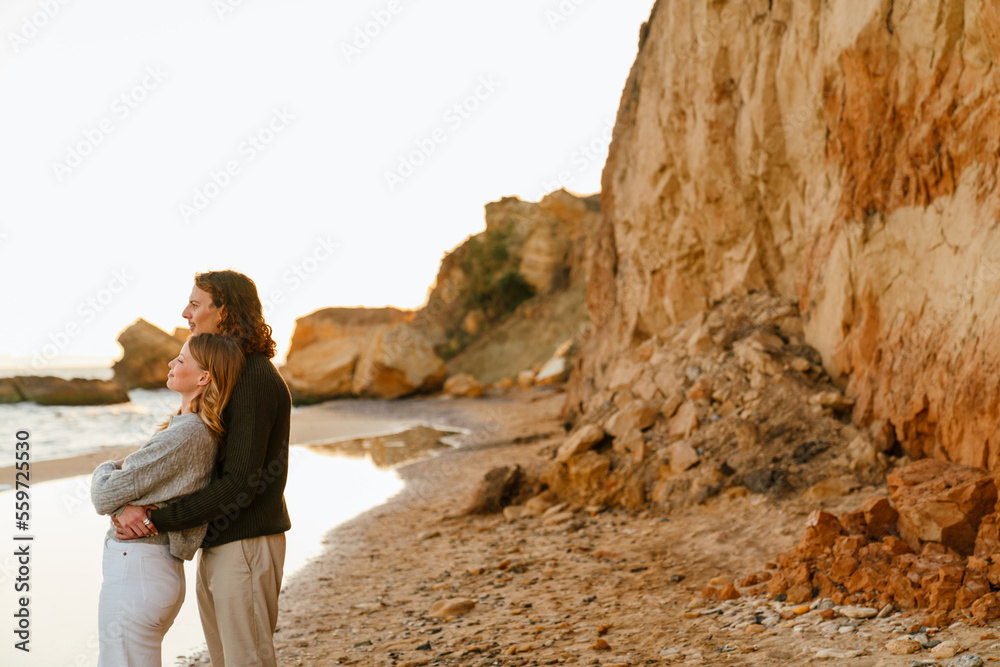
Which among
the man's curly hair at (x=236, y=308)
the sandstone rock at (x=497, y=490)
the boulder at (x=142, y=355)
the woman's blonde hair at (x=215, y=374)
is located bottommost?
the sandstone rock at (x=497, y=490)

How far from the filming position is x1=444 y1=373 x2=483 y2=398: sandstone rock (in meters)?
26.5

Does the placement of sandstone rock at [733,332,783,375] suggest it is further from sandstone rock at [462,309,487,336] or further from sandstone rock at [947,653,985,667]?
sandstone rock at [462,309,487,336]

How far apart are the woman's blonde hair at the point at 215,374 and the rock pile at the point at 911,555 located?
10.7 ft

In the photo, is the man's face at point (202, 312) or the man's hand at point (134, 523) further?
the man's face at point (202, 312)

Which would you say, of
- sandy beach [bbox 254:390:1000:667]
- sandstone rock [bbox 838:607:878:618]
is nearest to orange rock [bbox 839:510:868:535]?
sandy beach [bbox 254:390:1000:667]

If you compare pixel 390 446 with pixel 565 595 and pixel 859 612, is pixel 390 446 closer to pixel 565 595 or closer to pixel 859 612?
pixel 565 595

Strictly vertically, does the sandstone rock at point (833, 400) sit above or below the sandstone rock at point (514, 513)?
above

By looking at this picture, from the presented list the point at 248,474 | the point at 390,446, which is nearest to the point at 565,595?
the point at 248,474

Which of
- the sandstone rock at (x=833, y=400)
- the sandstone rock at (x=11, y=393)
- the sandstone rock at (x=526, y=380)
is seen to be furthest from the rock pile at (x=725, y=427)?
the sandstone rock at (x=11, y=393)

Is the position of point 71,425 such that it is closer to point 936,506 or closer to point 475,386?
point 475,386

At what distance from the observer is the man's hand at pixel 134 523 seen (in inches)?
94.0

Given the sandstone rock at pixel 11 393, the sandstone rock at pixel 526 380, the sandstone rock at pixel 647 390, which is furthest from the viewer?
the sandstone rock at pixel 526 380

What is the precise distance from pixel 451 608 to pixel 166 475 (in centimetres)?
290

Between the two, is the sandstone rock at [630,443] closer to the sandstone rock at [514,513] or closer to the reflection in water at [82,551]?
the sandstone rock at [514,513]
